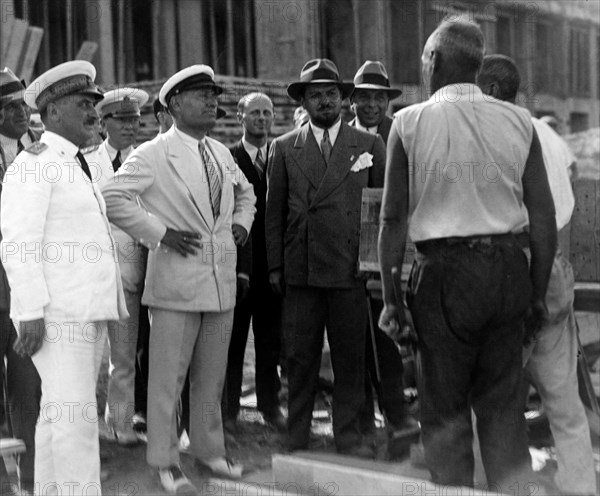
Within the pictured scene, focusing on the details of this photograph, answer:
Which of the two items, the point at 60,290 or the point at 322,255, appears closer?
the point at 60,290

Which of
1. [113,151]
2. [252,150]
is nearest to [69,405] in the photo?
[113,151]

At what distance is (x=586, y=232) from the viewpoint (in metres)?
5.99

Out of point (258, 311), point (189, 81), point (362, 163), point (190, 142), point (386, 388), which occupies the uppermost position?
point (189, 81)

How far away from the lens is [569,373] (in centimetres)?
449

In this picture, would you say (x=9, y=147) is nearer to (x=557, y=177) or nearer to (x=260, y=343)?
(x=260, y=343)

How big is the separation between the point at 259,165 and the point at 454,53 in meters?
2.70

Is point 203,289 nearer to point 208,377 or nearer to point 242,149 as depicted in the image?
point 208,377

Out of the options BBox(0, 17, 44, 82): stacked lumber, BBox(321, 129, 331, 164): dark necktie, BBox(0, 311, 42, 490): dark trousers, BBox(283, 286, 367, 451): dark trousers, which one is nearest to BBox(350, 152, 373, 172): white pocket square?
BBox(321, 129, 331, 164): dark necktie

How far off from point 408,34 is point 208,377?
562 inches

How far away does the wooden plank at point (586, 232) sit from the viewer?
5973 millimetres

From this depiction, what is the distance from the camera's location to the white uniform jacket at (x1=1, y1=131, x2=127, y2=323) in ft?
14.1

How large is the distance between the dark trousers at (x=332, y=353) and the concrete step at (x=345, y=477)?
0.52 metres

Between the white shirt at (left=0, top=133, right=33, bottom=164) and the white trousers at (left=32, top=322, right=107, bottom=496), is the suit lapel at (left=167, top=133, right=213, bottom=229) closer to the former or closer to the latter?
the white shirt at (left=0, top=133, right=33, bottom=164)

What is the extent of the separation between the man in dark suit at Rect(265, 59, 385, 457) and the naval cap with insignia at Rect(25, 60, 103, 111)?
1.39 m
